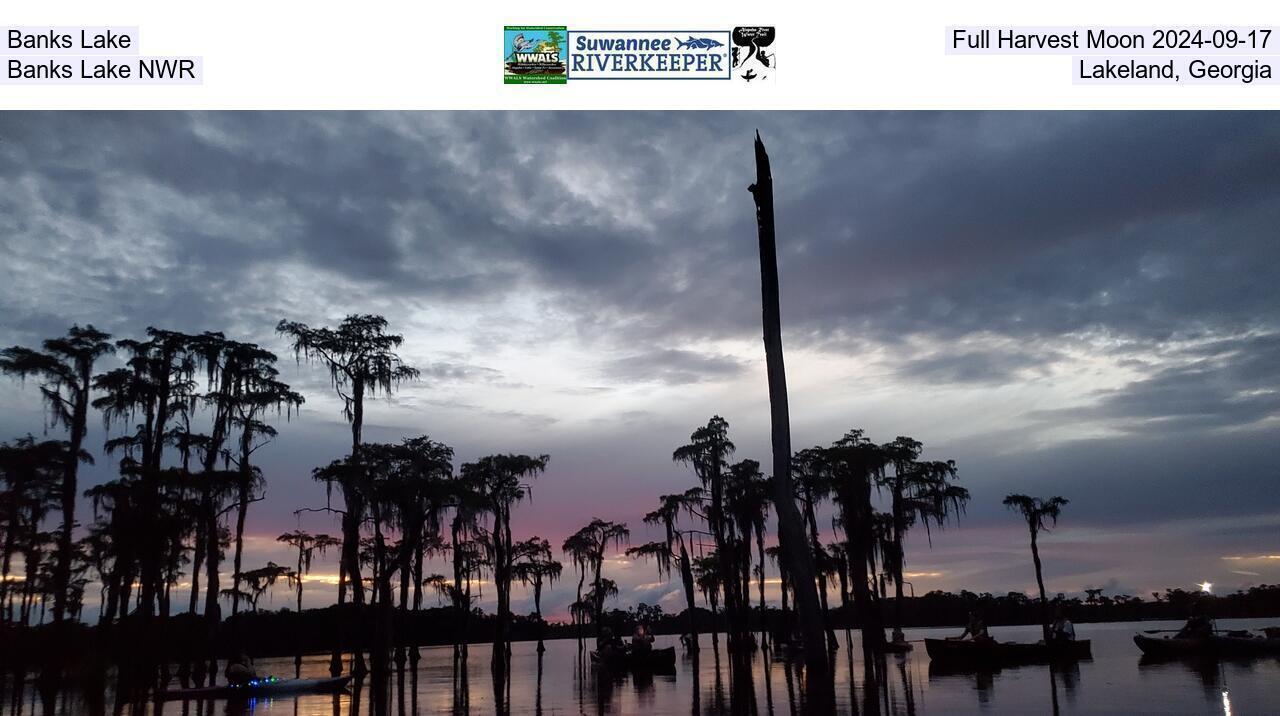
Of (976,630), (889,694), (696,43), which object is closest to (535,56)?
(696,43)

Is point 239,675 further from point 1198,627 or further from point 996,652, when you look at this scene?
point 1198,627

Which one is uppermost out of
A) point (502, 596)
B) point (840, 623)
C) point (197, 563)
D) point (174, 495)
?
point (174, 495)

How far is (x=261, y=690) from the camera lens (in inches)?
1147

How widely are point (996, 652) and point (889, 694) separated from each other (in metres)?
14.5

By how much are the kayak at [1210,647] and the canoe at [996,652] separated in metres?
4.34

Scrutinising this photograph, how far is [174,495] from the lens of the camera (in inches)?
1501

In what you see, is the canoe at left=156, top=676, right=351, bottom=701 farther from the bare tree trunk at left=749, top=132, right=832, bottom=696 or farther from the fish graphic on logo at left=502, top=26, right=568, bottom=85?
the fish graphic on logo at left=502, top=26, right=568, bottom=85

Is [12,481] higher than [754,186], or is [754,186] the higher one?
[754,186]

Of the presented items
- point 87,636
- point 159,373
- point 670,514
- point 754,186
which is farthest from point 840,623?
point 754,186

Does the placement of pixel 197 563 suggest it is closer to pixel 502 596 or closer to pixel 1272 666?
pixel 502 596

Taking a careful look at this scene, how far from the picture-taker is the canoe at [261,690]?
28.3m

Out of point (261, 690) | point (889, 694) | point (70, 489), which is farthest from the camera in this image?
point (70, 489)

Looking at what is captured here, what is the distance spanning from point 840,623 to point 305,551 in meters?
152

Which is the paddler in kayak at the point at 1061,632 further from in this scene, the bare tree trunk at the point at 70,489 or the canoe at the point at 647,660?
the bare tree trunk at the point at 70,489
